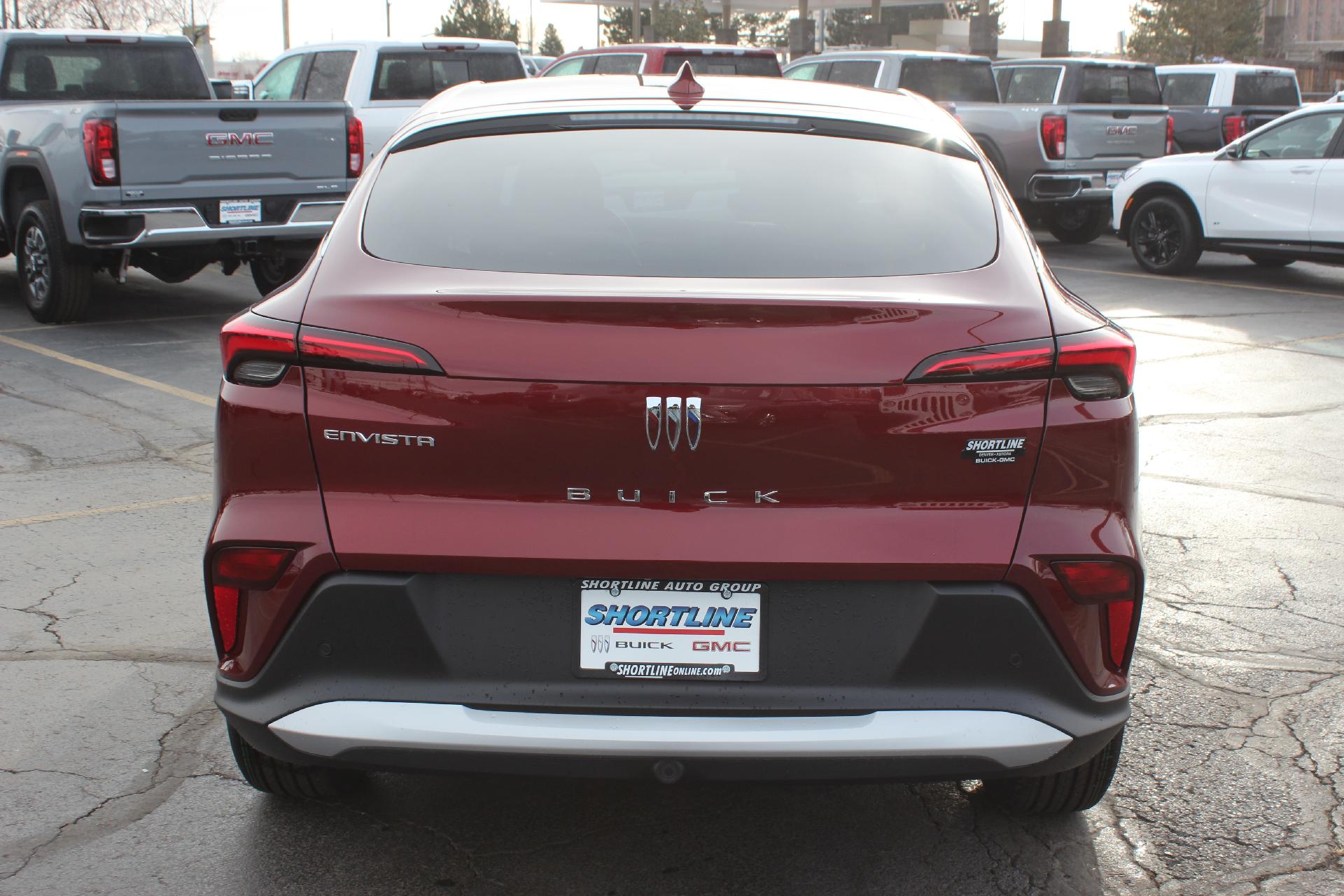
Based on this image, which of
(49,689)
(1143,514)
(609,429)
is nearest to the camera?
(609,429)

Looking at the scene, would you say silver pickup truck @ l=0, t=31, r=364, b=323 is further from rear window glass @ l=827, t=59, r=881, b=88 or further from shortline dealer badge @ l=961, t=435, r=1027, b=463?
shortline dealer badge @ l=961, t=435, r=1027, b=463

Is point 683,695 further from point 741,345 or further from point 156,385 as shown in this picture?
point 156,385

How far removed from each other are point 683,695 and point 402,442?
28.8 inches

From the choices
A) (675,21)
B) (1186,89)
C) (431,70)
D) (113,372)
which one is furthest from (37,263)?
(675,21)

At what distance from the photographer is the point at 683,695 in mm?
2740

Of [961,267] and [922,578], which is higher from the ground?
[961,267]

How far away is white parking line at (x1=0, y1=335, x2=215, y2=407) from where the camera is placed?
331 inches

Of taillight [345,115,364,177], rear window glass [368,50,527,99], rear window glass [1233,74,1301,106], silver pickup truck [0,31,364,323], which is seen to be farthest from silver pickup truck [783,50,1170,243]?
silver pickup truck [0,31,364,323]

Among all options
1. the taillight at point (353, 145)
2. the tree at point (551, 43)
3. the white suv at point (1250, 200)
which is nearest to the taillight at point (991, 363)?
the taillight at point (353, 145)

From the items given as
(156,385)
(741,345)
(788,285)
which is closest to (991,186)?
(788,285)

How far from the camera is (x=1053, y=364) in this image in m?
2.77

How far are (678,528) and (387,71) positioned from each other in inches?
491

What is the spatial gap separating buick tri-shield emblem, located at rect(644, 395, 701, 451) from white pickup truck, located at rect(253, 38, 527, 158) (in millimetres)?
11564

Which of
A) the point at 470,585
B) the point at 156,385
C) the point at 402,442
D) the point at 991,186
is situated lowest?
the point at 156,385
